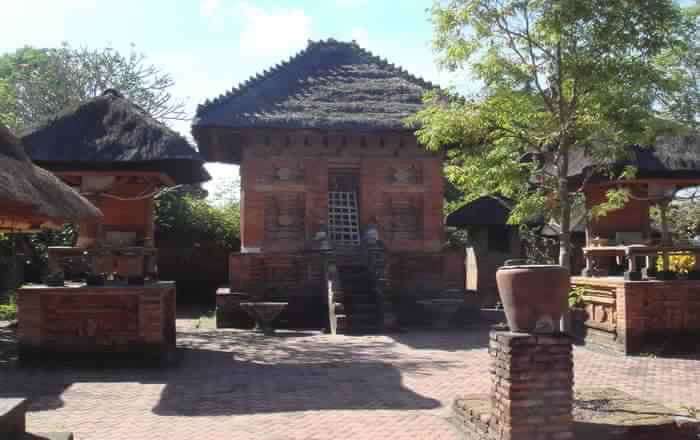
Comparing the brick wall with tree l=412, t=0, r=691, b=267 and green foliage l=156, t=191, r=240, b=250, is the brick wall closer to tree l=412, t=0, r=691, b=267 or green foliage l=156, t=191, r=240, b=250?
green foliage l=156, t=191, r=240, b=250

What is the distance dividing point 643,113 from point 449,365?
4.79 m

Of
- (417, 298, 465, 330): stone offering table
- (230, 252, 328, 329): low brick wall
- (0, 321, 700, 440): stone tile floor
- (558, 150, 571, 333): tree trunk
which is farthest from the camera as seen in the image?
(230, 252, 328, 329): low brick wall

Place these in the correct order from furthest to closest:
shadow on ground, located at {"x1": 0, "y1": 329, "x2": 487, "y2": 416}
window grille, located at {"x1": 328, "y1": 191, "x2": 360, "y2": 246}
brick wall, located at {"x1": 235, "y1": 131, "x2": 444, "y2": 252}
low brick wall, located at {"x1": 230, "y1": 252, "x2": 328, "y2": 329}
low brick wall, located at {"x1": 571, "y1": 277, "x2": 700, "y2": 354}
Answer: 1. window grille, located at {"x1": 328, "y1": 191, "x2": 360, "y2": 246}
2. brick wall, located at {"x1": 235, "y1": 131, "x2": 444, "y2": 252}
3. low brick wall, located at {"x1": 230, "y1": 252, "x2": 328, "y2": 329}
4. low brick wall, located at {"x1": 571, "y1": 277, "x2": 700, "y2": 354}
5. shadow on ground, located at {"x1": 0, "y1": 329, "x2": 487, "y2": 416}

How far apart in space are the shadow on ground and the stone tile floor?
0.05ft

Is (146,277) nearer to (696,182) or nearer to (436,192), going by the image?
(436,192)

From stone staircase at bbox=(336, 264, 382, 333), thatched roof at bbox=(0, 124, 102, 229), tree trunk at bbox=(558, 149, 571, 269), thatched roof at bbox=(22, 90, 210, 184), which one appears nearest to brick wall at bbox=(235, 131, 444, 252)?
stone staircase at bbox=(336, 264, 382, 333)

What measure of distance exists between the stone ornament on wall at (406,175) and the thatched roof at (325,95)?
1.65 m

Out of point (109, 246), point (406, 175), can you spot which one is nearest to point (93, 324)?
point (109, 246)

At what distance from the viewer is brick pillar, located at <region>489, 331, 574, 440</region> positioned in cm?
568

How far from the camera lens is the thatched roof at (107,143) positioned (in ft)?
37.9

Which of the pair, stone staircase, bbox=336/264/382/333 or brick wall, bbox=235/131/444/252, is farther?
brick wall, bbox=235/131/444/252

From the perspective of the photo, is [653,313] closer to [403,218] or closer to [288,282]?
[403,218]

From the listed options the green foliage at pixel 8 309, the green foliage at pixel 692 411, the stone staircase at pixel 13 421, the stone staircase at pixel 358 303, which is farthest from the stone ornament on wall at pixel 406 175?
the stone staircase at pixel 13 421

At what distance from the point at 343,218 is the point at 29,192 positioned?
40.1ft
